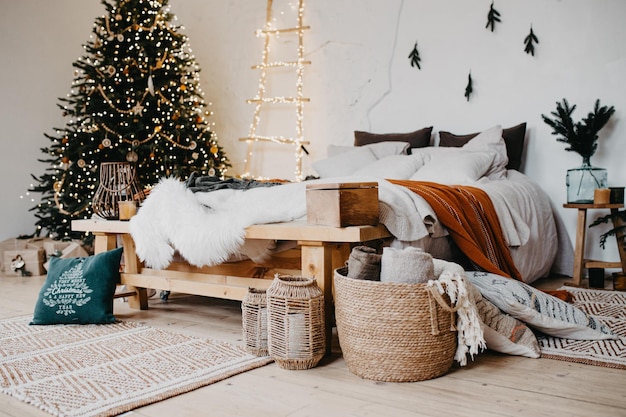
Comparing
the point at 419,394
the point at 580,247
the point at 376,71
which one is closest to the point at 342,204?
the point at 419,394

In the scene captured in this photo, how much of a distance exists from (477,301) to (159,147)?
10.8ft

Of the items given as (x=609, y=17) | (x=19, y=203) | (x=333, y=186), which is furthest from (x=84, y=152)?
(x=609, y=17)

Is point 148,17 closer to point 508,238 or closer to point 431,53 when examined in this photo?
point 431,53

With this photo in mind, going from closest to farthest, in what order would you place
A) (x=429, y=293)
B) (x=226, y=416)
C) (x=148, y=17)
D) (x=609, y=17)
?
1. (x=226, y=416)
2. (x=429, y=293)
3. (x=609, y=17)
4. (x=148, y=17)

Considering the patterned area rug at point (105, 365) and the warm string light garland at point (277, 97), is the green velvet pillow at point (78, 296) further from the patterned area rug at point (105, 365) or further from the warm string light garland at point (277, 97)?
the warm string light garland at point (277, 97)

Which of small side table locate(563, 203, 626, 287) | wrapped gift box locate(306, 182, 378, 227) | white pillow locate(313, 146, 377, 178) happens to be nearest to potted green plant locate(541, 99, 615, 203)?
small side table locate(563, 203, 626, 287)

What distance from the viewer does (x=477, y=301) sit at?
79.4 inches

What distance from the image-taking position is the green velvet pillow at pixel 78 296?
8.54ft

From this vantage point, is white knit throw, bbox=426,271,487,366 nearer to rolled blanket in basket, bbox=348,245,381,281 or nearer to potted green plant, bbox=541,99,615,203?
rolled blanket in basket, bbox=348,245,381,281

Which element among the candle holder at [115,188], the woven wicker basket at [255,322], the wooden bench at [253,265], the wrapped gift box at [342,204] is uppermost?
the candle holder at [115,188]

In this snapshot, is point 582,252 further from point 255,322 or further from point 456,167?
point 255,322

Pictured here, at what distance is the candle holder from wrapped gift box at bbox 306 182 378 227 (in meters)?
1.27

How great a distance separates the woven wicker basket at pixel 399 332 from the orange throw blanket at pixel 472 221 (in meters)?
0.71

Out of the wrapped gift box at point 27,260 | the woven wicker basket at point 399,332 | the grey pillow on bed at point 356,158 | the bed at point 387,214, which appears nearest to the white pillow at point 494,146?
the bed at point 387,214
